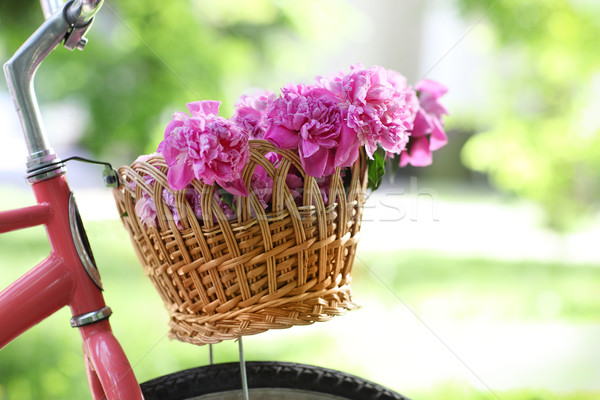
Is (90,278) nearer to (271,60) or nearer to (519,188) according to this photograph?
(271,60)

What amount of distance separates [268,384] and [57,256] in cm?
39

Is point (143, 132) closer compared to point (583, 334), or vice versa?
point (583, 334)

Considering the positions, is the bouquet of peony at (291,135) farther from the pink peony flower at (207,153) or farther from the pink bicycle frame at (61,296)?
the pink bicycle frame at (61,296)

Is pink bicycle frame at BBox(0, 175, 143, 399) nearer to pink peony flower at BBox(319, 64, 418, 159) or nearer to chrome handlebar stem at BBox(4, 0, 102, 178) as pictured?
chrome handlebar stem at BBox(4, 0, 102, 178)

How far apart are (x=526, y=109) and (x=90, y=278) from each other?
4.09 m

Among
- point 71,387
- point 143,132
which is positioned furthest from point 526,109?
point 71,387

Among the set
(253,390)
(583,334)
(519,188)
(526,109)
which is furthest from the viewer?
(526,109)

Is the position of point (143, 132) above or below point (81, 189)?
below

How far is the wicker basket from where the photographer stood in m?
0.68

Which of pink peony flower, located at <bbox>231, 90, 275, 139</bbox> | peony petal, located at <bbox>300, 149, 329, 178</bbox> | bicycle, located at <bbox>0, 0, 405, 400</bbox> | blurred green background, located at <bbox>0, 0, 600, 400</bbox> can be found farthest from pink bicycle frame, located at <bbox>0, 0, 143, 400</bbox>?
blurred green background, located at <bbox>0, 0, 600, 400</bbox>

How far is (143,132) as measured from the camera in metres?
3.07

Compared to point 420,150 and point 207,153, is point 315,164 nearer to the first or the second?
point 207,153

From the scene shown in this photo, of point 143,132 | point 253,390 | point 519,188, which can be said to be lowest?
point 253,390

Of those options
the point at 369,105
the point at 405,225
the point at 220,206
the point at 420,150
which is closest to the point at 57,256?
the point at 220,206
